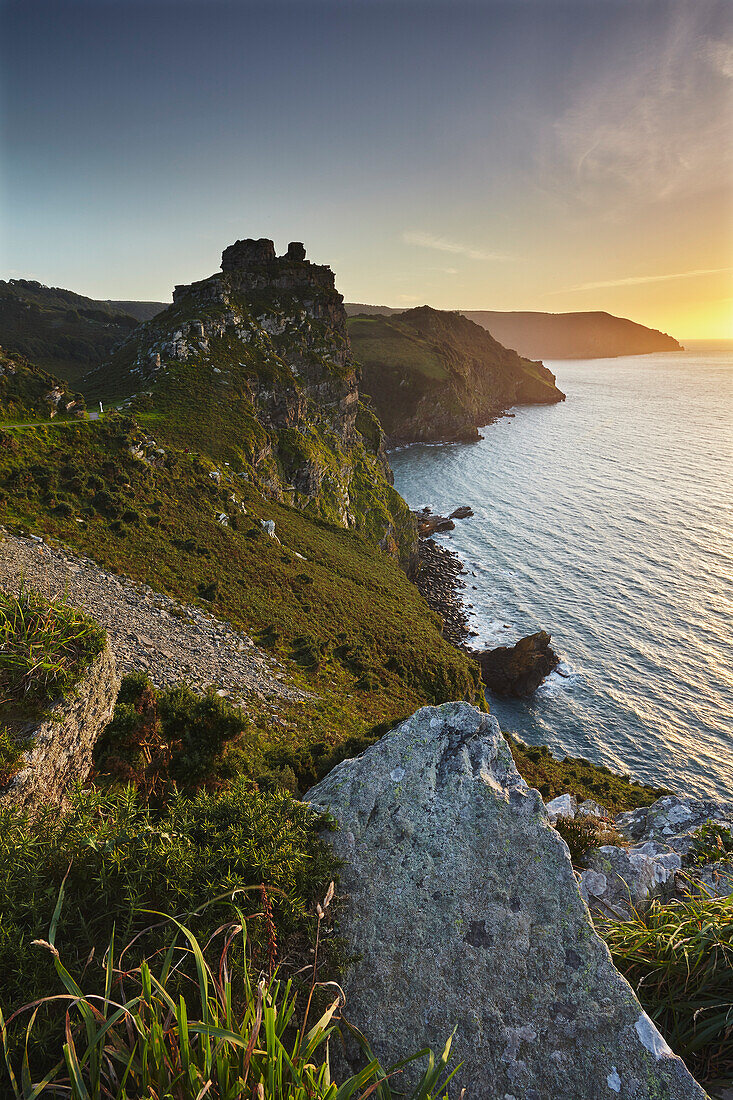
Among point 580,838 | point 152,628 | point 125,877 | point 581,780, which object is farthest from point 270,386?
point 125,877

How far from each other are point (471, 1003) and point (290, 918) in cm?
277

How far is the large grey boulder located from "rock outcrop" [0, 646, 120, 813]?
4.60m

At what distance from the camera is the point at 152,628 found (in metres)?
25.6

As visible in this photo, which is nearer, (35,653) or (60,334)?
(35,653)

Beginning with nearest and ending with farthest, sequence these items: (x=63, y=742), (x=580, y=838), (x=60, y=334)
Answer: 1. (x=63, y=742)
2. (x=580, y=838)
3. (x=60, y=334)

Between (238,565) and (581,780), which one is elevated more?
(238,565)

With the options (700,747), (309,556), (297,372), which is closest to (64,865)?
(309,556)

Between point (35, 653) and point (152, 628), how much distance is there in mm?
18798

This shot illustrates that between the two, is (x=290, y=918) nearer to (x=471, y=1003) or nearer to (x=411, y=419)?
(x=471, y=1003)

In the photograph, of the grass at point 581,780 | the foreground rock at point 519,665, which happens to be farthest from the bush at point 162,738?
the foreground rock at point 519,665

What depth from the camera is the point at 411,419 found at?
564ft

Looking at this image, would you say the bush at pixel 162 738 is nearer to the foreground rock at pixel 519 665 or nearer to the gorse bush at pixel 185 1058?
the gorse bush at pixel 185 1058

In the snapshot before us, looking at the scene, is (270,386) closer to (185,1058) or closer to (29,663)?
(29,663)

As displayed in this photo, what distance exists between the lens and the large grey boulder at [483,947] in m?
5.18
